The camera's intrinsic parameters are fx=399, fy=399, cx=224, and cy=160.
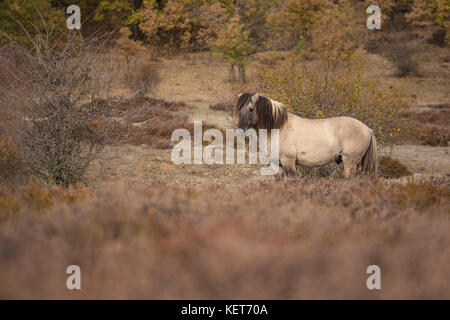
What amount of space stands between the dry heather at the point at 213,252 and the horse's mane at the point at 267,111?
10.6 feet

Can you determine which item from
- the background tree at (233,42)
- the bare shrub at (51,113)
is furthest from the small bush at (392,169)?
the background tree at (233,42)

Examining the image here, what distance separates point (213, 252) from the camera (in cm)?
201

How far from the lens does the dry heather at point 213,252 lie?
6.27 feet

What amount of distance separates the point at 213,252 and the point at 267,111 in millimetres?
4563

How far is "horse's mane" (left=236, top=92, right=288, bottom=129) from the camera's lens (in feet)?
20.2

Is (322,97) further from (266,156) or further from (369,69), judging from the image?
(369,69)

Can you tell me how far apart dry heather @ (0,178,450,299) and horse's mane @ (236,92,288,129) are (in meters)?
3.22

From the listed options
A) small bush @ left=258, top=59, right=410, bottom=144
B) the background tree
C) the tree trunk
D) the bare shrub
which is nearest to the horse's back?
small bush @ left=258, top=59, right=410, bottom=144

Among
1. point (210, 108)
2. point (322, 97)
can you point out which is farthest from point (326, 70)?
point (210, 108)

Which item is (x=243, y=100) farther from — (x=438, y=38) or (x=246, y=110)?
(x=438, y=38)

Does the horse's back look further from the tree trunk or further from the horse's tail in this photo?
the tree trunk

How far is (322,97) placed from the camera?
9.53 meters

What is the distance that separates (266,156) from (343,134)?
132 centimetres

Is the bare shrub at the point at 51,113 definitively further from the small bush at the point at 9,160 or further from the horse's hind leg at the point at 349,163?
the horse's hind leg at the point at 349,163
